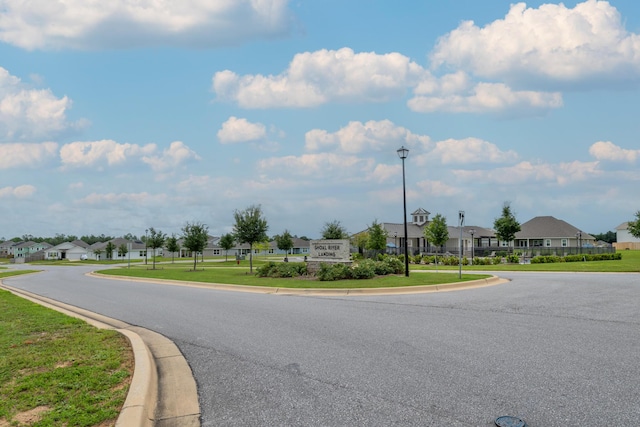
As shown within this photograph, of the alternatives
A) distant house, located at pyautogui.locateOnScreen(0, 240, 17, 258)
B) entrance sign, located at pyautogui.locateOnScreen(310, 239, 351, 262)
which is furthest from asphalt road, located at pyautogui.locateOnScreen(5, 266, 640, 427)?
distant house, located at pyautogui.locateOnScreen(0, 240, 17, 258)

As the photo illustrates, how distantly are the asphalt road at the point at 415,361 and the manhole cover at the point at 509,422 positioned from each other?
0.36ft

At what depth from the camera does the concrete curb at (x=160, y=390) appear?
194 inches

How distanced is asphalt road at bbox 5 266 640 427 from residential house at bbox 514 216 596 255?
6139cm

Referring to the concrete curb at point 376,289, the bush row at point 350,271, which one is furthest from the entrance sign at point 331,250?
the concrete curb at point 376,289

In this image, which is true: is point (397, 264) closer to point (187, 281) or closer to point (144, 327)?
point (187, 281)

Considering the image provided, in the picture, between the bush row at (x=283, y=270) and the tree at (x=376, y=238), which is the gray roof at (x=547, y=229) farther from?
the bush row at (x=283, y=270)

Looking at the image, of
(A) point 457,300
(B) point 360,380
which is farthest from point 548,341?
(A) point 457,300

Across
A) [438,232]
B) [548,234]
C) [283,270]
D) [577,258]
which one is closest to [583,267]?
[577,258]

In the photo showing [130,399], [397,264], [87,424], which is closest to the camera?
[87,424]

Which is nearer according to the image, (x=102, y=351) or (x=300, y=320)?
(x=102, y=351)

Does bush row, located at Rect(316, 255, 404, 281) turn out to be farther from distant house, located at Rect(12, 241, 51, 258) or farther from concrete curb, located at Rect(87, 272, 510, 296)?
distant house, located at Rect(12, 241, 51, 258)

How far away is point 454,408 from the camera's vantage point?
491 centimetres

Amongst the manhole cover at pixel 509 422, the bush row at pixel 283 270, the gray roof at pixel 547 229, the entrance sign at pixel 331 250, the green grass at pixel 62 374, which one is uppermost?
the gray roof at pixel 547 229

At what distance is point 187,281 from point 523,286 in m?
16.2
